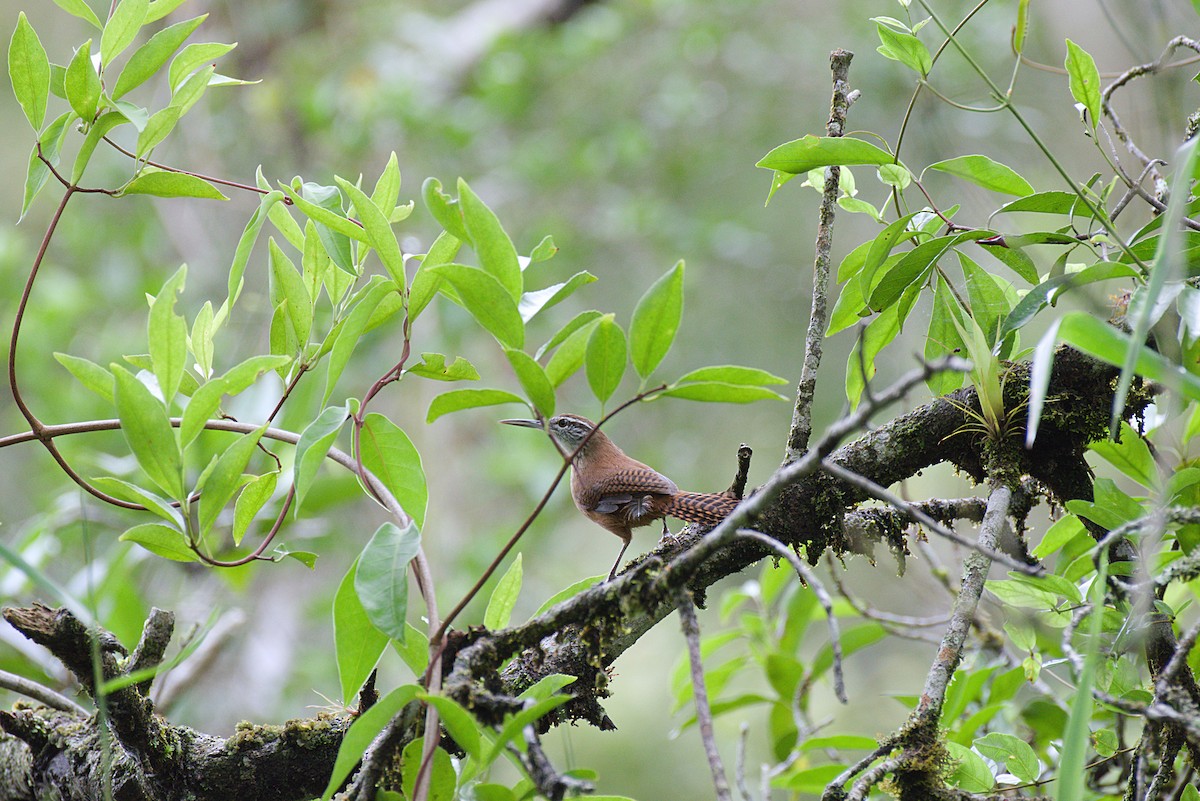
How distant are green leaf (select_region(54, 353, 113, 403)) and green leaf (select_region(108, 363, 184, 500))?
17cm

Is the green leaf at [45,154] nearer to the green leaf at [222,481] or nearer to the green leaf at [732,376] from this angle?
the green leaf at [222,481]

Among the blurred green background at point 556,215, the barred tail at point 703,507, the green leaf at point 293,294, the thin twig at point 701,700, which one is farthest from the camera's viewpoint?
the blurred green background at point 556,215

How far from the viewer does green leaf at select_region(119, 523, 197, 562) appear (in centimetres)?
109

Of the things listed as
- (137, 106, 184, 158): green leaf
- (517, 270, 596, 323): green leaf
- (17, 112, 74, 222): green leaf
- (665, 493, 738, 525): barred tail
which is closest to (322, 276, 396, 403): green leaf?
(517, 270, 596, 323): green leaf

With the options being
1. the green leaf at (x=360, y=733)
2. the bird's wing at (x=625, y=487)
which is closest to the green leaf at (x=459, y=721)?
the green leaf at (x=360, y=733)

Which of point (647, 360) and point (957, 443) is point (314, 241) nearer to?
point (647, 360)

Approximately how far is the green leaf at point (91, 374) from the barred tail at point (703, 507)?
2.95 ft

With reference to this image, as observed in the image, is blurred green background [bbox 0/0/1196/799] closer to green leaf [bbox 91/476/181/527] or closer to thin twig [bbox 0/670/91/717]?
thin twig [bbox 0/670/91/717]

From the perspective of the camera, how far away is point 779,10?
7.09m

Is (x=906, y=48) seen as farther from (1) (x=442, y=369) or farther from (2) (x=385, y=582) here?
(2) (x=385, y=582)

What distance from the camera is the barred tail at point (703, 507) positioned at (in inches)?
60.4

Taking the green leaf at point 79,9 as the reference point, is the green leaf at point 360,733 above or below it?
below

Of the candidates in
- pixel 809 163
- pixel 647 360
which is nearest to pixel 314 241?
pixel 647 360

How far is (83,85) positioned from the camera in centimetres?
122
